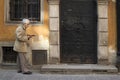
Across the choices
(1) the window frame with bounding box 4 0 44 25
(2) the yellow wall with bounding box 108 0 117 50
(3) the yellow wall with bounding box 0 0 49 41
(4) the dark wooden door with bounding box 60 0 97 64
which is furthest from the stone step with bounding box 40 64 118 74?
(1) the window frame with bounding box 4 0 44 25

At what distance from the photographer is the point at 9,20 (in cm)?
1303

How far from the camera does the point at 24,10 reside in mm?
13086

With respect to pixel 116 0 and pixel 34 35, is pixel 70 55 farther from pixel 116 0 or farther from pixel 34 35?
pixel 116 0

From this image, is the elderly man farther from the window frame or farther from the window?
the window

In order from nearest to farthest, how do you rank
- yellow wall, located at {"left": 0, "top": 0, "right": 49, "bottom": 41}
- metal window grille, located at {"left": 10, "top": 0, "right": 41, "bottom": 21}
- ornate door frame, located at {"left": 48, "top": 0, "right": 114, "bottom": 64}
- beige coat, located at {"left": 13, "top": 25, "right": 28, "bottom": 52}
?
beige coat, located at {"left": 13, "top": 25, "right": 28, "bottom": 52} < ornate door frame, located at {"left": 48, "top": 0, "right": 114, "bottom": 64} < yellow wall, located at {"left": 0, "top": 0, "right": 49, "bottom": 41} < metal window grille, located at {"left": 10, "top": 0, "right": 41, "bottom": 21}

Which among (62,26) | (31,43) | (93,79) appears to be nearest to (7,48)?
(31,43)

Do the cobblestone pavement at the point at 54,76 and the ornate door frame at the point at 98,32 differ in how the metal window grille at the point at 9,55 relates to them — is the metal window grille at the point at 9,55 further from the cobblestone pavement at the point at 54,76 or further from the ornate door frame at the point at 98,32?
the ornate door frame at the point at 98,32

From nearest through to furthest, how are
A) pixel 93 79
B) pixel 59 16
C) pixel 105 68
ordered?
pixel 93 79 < pixel 105 68 < pixel 59 16

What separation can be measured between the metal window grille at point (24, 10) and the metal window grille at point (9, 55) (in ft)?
3.48

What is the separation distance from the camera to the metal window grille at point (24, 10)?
513 inches

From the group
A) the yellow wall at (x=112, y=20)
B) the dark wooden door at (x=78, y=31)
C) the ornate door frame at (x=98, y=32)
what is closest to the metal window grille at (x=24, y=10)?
the ornate door frame at (x=98, y=32)

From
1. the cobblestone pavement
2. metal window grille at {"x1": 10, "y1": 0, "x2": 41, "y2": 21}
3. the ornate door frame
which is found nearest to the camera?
the cobblestone pavement

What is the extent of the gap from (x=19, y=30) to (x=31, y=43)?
3.31 ft

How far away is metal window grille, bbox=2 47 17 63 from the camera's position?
13052 millimetres
